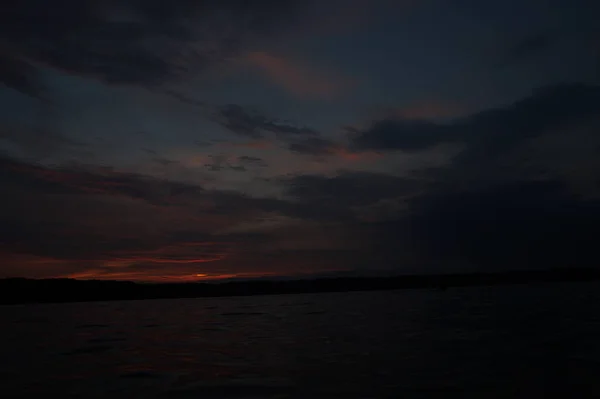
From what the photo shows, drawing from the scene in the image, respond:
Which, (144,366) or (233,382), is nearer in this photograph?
(233,382)

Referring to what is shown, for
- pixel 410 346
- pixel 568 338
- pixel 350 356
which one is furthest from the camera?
pixel 568 338

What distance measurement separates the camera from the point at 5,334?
43.3 metres

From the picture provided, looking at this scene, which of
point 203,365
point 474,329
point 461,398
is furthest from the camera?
point 474,329

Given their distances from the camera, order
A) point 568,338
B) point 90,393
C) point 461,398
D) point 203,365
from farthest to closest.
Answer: point 568,338, point 203,365, point 90,393, point 461,398

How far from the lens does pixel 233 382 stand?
1992 cm

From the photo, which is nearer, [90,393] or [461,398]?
[461,398]

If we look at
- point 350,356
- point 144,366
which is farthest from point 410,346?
point 144,366

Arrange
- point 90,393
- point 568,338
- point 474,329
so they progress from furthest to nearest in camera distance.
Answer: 1. point 474,329
2. point 568,338
3. point 90,393

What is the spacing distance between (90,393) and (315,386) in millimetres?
7768

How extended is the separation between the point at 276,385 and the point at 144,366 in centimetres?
833

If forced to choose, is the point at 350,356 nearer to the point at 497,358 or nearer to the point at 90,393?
the point at 497,358

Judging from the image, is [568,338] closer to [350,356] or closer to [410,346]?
[410,346]

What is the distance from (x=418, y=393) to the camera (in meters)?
17.5

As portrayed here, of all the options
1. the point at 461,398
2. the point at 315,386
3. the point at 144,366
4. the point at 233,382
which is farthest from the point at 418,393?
the point at 144,366
